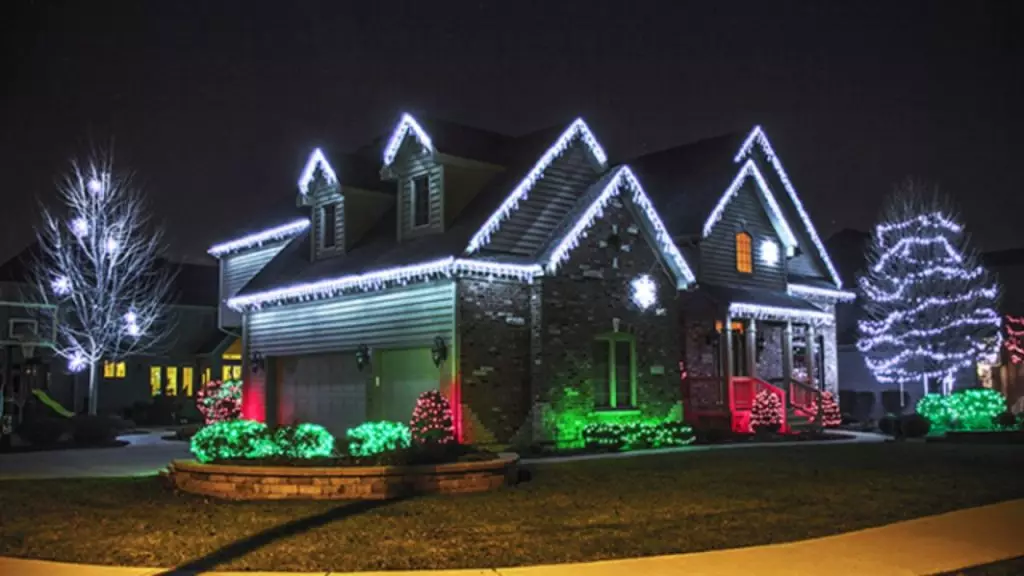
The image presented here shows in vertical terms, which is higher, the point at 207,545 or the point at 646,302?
the point at 646,302

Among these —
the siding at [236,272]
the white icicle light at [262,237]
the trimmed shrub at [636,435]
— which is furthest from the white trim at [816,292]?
the siding at [236,272]

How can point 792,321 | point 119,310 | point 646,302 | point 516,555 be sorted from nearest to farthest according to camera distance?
point 516,555 < point 646,302 < point 792,321 < point 119,310

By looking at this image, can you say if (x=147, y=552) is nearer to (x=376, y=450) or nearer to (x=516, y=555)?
(x=516, y=555)

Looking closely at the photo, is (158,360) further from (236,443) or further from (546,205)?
(236,443)

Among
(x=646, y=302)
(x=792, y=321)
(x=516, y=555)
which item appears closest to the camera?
(x=516, y=555)

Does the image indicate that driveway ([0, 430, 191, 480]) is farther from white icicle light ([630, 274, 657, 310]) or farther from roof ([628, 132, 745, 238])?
roof ([628, 132, 745, 238])

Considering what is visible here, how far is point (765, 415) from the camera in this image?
29016mm

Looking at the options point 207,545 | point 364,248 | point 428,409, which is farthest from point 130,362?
point 207,545

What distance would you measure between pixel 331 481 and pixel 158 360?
120ft

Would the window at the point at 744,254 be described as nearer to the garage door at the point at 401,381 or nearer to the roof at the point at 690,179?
the roof at the point at 690,179

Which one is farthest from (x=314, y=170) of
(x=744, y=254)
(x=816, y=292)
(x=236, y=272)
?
(x=816, y=292)

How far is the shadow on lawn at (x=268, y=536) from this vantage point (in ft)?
30.7

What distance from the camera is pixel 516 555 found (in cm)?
991

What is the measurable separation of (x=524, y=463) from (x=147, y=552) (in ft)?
35.4
